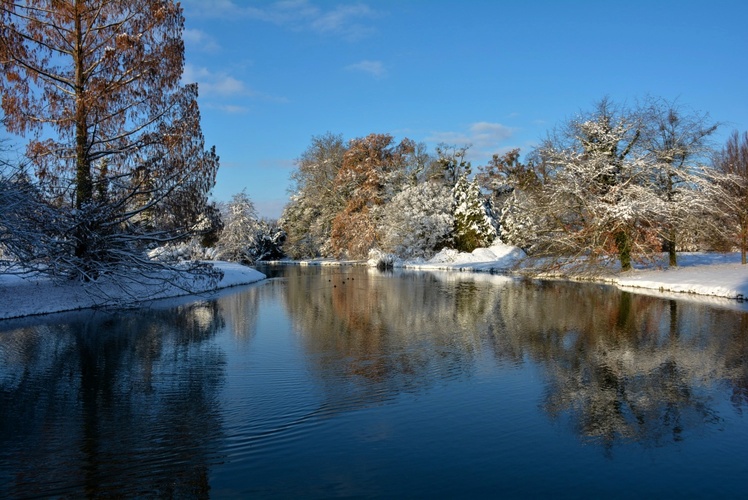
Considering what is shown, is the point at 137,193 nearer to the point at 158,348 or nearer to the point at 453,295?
the point at 158,348

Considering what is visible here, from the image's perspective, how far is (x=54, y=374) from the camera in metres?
8.99

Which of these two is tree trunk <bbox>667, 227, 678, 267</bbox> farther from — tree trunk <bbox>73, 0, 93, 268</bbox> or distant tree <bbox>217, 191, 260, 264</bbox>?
distant tree <bbox>217, 191, 260, 264</bbox>

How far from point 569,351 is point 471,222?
37098 mm

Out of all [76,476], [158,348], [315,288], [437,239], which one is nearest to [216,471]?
[76,476]

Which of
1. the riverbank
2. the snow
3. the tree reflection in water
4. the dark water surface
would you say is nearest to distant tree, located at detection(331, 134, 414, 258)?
the snow

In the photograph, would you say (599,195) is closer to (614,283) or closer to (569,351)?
(614,283)

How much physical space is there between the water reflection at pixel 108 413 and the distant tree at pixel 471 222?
36529mm

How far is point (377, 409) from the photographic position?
7090 mm

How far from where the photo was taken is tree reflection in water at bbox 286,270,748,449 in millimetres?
7012

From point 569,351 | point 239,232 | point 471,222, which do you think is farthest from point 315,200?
point 569,351

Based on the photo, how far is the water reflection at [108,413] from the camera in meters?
4.99

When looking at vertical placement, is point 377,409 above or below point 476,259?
below

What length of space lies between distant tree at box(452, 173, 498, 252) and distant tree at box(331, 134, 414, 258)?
7241 mm

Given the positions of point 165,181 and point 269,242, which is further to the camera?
point 269,242
